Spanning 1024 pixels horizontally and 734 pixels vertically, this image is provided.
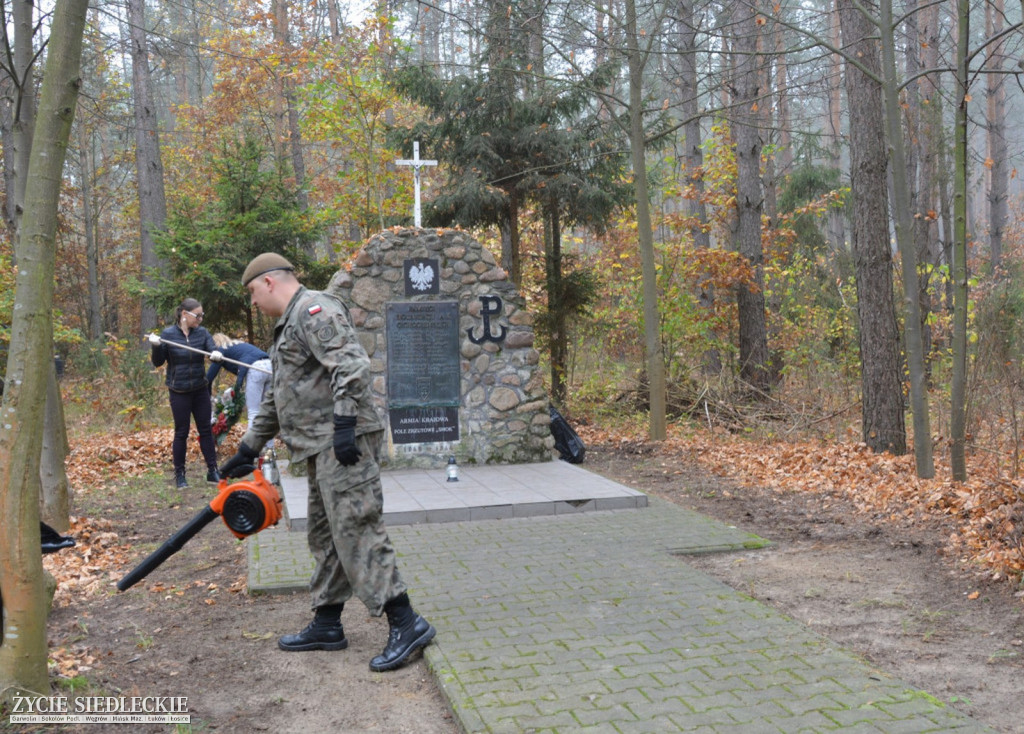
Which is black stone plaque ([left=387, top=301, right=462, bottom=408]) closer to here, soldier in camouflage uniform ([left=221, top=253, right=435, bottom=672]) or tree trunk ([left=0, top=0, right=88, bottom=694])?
soldier in camouflage uniform ([left=221, top=253, right=435, bottom=672])

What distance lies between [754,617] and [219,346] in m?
7.42

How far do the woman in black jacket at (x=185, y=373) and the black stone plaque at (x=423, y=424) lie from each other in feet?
6.76

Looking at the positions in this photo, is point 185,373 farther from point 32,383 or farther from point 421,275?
point 32,383

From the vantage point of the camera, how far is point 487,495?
8.65m

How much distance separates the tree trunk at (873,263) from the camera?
426 inches

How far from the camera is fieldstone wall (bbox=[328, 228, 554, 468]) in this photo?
10.0 metres

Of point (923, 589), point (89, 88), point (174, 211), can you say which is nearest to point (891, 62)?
point (923, 589)

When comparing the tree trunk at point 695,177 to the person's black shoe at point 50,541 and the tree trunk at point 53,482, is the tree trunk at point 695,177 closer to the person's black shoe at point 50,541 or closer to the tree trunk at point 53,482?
the tree trunk at point 53,482

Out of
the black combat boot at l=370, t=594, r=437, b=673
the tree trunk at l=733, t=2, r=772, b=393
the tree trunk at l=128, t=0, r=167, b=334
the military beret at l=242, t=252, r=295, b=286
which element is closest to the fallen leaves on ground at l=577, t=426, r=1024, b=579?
the tree trunk at l=733, t=2, r=772, b=393

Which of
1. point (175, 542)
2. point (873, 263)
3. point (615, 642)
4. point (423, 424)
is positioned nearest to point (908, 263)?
point (873, 263)

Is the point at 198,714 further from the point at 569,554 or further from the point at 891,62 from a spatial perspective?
the point at 891,62

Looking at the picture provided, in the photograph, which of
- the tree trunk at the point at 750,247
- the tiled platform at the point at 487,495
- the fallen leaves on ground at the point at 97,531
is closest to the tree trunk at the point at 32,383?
the fallen leaves on ground at the point at 97,531

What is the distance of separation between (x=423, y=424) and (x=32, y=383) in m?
6.32

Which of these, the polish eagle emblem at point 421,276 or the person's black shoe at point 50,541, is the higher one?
the polish eagle emblem at point 421,276
